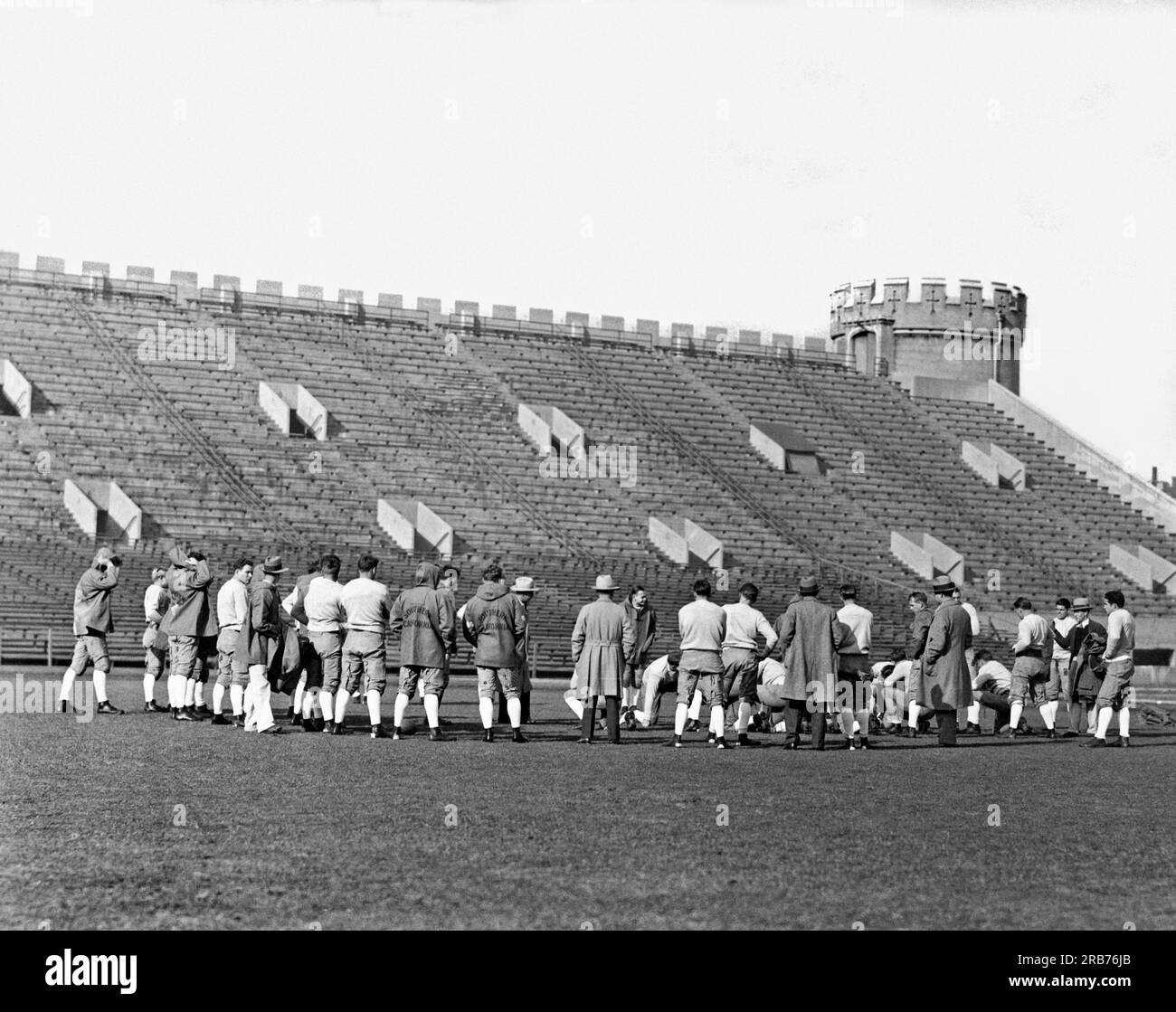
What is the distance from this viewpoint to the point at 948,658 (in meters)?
19.7

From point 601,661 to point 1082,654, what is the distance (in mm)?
6474

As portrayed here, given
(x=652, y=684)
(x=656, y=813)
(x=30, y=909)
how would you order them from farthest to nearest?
(x=652, y=684) → (x=656, y=813) → (x=30, y=909)

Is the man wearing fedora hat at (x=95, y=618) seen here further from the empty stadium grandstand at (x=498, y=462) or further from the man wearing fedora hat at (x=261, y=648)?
the empty stadium grandstand at (x=498, y=462)

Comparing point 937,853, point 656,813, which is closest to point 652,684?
point 656,813

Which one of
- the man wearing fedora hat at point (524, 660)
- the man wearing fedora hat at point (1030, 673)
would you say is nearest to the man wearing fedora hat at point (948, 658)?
the man wearing fedora hat at point (1030, 673)

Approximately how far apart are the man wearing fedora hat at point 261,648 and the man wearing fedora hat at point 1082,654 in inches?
361

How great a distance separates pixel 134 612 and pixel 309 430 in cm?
1311

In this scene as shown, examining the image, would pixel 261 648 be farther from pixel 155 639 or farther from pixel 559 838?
pixel 559 838

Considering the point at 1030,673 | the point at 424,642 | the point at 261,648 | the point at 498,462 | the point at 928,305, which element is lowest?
the point at 1030,673

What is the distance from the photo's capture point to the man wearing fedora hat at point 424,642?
700 inches

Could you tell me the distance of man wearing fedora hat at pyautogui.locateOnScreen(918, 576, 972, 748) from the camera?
765 inches

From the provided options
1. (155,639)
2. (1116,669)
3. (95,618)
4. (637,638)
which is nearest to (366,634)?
(637,638)
